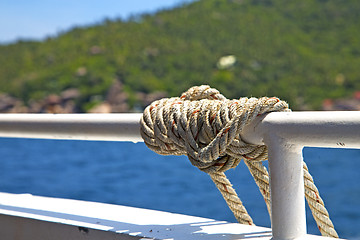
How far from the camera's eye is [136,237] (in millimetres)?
1034

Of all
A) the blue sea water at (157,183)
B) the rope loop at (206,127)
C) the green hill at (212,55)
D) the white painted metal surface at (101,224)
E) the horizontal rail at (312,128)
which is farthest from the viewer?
the green hill at (212,55)

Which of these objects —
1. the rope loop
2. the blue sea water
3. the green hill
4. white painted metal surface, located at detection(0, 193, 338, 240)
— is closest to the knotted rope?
the rope loop

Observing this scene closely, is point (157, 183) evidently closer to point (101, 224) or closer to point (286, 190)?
point (101, 224)

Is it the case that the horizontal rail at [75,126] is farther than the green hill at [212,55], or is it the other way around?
the green hill at [212,55]

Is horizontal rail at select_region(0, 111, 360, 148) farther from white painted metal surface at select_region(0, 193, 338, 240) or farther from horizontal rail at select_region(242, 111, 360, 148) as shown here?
white painted metal surface at select_region(0, 193, 338, 240)

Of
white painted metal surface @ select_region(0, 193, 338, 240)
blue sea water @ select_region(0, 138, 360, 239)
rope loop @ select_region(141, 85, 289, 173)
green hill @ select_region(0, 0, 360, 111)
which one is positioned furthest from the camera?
green hill @ select_region(0, 0, 360, 111)

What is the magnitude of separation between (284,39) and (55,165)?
25069mm

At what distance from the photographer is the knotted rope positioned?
2.89 ft

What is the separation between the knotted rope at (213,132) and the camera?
2.89 ft

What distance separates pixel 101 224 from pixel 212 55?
4416cm

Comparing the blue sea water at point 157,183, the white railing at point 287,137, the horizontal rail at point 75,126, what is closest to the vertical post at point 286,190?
the white railing at point 287,137

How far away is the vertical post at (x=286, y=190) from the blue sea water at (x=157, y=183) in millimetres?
12332

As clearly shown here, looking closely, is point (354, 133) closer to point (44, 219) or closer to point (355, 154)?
point (44, 219)

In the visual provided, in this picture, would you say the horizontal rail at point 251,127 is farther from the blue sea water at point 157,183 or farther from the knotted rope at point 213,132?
the blue sea water at point 157,183
